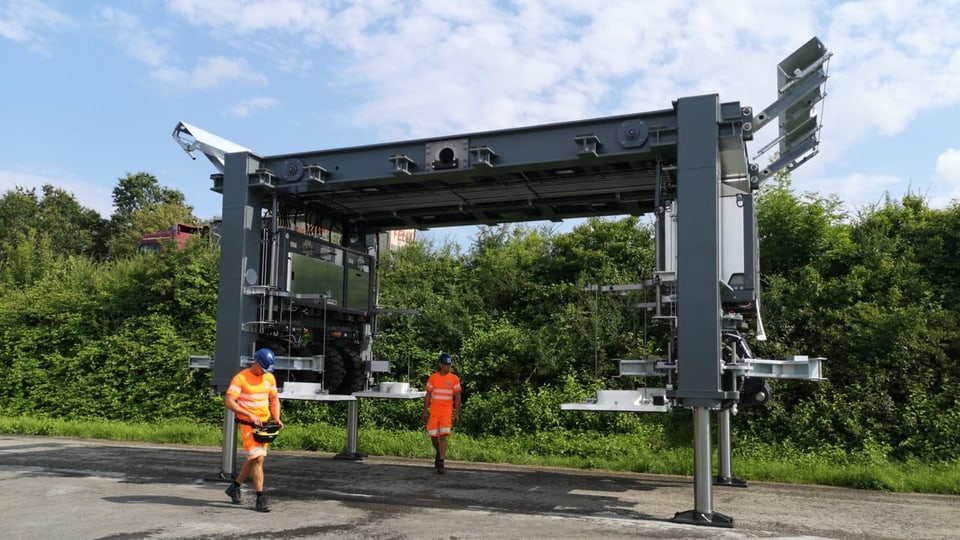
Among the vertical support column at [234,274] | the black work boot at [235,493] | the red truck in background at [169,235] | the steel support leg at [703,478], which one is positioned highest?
the red truck in background at [169,235]

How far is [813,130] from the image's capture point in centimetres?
904

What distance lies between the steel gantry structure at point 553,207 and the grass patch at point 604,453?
144cm

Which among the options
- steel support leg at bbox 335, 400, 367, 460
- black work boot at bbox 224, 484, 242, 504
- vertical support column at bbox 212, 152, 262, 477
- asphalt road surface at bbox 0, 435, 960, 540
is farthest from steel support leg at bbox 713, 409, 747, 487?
vertical support column at bbox 212, 152, 262, 477

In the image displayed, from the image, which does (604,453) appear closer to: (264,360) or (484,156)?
(484,156)

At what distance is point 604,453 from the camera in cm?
1301

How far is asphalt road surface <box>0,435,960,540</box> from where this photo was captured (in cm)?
728

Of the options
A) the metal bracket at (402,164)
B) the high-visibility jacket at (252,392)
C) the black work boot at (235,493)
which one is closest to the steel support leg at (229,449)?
the black work boot at (235,493)

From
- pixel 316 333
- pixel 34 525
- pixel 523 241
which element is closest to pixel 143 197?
pixel 523 241

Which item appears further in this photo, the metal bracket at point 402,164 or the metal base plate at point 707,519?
the metal bracket at point 402,164

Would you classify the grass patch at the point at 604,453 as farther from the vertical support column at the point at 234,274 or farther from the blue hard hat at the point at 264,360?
the blue hard hat at the point at 264,360

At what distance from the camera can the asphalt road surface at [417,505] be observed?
7.28 meters

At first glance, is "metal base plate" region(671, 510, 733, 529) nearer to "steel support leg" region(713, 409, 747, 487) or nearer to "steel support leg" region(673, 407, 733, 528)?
"steel support leg" region(673, 407, 733, 528)

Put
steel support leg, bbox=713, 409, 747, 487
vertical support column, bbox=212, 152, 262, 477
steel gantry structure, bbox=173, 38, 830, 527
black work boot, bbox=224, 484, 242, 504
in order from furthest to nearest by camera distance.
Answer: steel support leg, bbox=713, 409, 747, 487
vertical support column, bbox=212, 152, 262, 477
black work boot, bbox=224, 484, 242, 504
steel gantry structure, bbox=173, 38, 830, 527

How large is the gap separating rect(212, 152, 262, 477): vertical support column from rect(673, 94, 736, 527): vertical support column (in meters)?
5.89
